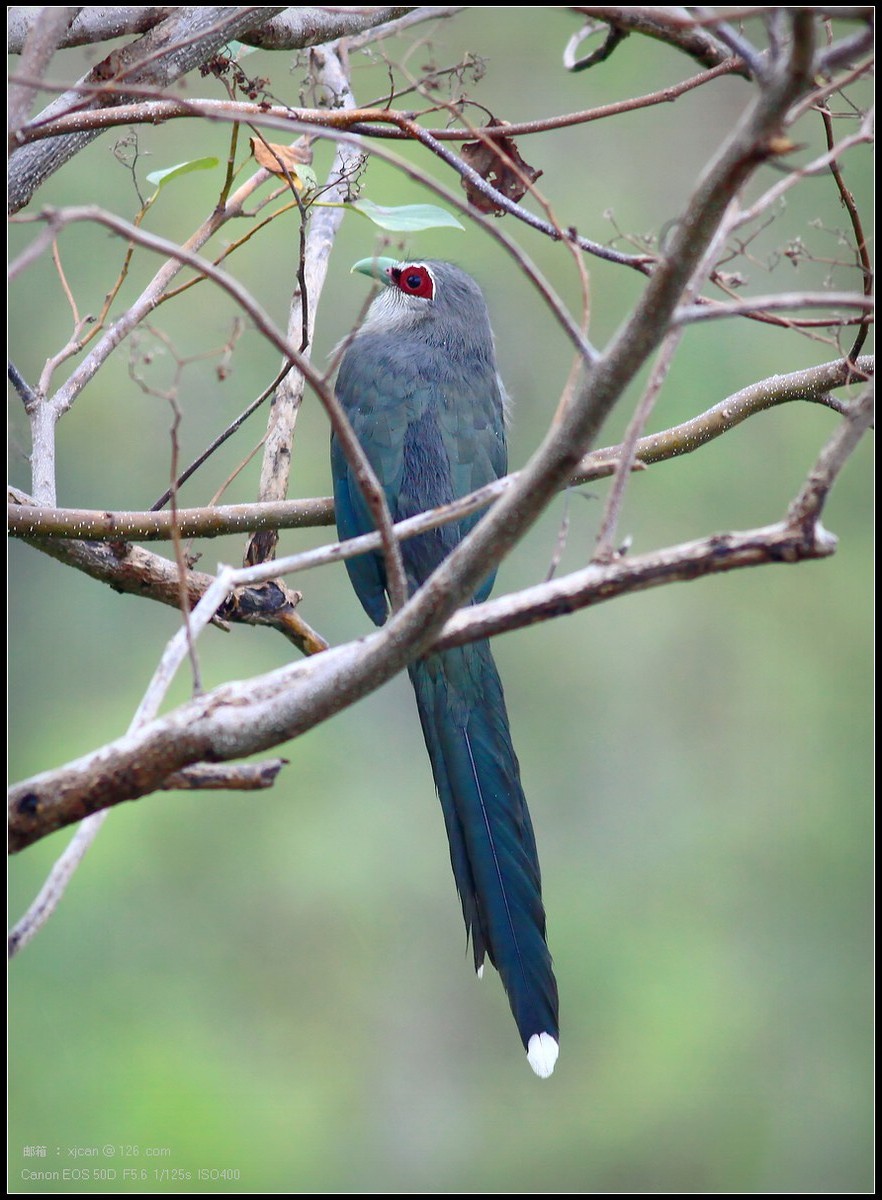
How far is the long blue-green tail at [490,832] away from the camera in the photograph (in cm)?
222

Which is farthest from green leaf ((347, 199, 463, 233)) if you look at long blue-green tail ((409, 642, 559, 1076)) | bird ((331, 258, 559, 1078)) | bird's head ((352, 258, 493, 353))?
bird's head ((352, 258, 493, 353))

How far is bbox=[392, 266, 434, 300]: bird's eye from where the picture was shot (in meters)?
3.32

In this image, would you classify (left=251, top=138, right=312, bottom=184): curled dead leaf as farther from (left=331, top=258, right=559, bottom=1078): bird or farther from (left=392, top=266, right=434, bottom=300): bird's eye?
(left=392, top=266, right=434, bottom=300): bird's eye

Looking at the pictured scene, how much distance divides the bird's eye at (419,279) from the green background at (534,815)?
116 inches

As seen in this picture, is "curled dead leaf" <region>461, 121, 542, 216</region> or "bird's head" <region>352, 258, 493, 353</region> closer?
"curled dead leaf" <region>461, 121, 542, 216</region>

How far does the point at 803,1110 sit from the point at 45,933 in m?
4.69

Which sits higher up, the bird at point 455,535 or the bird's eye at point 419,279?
the bird's eye at point 419,279

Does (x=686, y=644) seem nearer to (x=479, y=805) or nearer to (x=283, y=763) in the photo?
(x=479, y=805)

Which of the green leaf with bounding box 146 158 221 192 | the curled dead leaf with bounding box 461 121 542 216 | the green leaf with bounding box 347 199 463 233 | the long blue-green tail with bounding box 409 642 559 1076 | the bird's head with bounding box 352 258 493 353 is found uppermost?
the bird's head with bounding box 352 258 493 353

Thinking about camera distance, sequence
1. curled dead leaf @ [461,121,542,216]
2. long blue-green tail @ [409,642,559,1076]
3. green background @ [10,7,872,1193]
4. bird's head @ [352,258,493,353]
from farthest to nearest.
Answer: green background @ [10,7,872,1193] → bird's head @ [352,258,493,353] → curled dead leaf @ [461,121,542,216] → long blue-green tail @ [409,642,559,1076]

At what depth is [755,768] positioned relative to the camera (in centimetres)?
788

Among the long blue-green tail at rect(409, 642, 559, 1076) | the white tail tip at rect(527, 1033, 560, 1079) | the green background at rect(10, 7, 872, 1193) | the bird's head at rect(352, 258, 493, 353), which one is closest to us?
the white tail tip at rect(527, 1033, 560, 1079)

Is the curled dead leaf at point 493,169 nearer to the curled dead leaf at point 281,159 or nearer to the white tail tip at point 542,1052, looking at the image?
the curled dead leaf at point 281,159

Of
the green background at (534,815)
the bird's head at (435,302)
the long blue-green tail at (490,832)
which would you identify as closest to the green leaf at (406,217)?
the long blue-green tail at (490,832)
